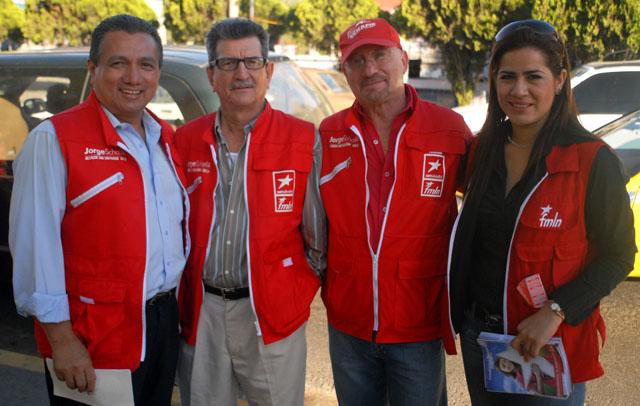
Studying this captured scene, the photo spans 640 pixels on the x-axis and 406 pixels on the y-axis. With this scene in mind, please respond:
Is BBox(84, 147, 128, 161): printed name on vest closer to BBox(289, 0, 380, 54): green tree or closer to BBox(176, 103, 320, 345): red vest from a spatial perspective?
BBox(176, 103, 320, 345): red vest

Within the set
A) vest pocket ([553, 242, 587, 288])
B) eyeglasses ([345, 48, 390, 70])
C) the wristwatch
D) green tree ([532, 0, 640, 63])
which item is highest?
green tree ([532, 0, 640, 63])

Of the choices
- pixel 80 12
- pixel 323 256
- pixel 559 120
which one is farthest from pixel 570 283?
pixel 80 12

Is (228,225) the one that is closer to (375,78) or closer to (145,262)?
(145,262)

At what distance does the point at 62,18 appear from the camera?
3397 cm

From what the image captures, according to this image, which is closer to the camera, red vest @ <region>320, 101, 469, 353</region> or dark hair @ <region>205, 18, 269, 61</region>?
red vest @ <region>320, 101, 469, 353</region>

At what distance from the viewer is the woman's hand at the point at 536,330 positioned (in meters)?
1.95

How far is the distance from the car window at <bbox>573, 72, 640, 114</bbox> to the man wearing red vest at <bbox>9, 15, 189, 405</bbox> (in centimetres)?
745

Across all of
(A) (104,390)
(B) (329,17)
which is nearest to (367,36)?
(A) (104,390)

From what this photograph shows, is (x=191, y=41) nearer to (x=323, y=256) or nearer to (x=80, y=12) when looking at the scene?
(x=80, y=12)

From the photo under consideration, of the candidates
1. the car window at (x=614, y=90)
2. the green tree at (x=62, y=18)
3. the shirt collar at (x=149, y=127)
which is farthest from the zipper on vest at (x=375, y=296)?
the green tree at (x=62, y=18)

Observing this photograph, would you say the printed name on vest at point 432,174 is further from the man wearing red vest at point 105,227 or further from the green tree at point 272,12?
the green tree at point 272,12

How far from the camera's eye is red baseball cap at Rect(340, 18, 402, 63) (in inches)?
93.2

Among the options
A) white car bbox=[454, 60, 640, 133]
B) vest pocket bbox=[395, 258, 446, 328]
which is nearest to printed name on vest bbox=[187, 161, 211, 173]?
vest pocket bbox=[395, 258, 446, 328]

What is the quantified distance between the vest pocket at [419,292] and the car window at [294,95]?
2.58 metres
